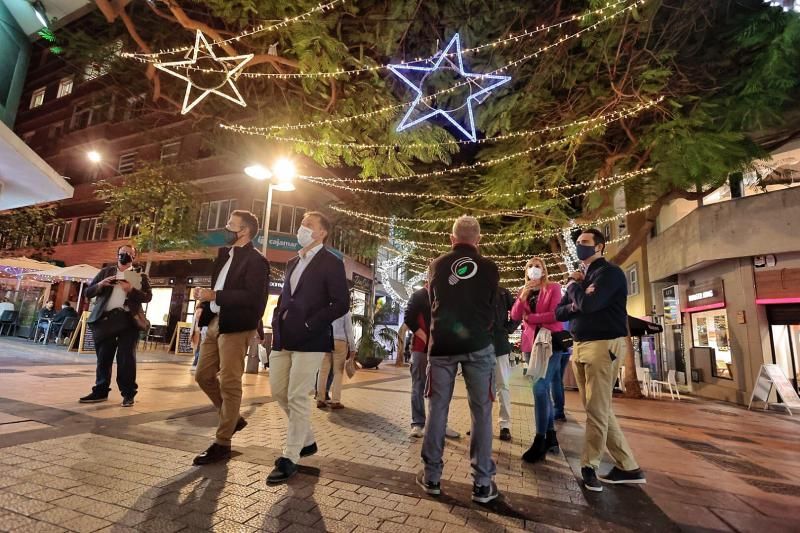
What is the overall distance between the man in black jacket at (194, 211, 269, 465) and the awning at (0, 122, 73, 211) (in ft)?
10.7

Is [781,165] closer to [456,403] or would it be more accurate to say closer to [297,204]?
[456,403]

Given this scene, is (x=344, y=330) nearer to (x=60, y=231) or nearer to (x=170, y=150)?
(x=170, y=150)

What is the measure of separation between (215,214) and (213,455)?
22.7 metres

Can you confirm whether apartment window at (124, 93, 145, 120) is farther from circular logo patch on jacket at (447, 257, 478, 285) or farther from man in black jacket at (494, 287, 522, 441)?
circular logo patch on jacket at (447, 257, 478, 285)

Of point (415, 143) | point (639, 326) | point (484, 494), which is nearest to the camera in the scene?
point (484, 494)

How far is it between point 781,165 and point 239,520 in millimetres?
15077

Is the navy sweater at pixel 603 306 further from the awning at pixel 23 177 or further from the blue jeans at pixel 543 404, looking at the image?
the awning at pixel 23 177

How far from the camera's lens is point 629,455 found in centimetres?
349

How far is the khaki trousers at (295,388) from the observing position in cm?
307

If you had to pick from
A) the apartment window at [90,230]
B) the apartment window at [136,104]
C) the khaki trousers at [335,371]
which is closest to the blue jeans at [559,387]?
the khaki trousers at [335,371]

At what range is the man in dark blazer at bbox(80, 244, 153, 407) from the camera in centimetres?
529

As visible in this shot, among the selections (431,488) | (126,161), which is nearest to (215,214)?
(126,161)

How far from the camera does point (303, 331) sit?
3.19m

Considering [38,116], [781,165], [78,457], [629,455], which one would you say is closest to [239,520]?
[78,457]
